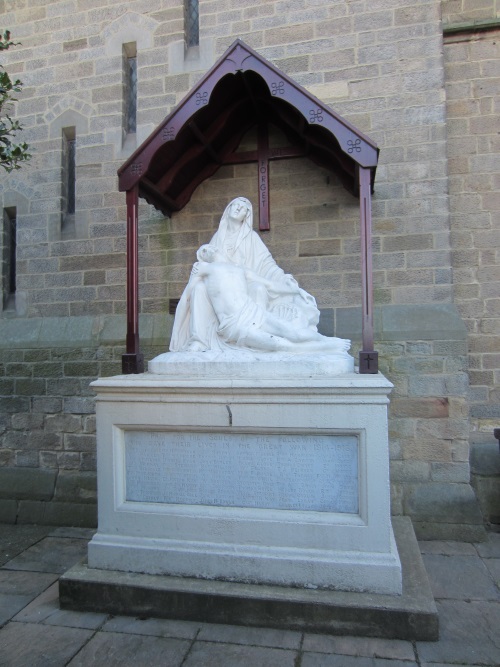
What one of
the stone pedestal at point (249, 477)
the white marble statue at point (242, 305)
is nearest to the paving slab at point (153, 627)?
the stone pedestal at point (249, 477)

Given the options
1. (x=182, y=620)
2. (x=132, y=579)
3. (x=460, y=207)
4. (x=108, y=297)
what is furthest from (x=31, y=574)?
(x=460, y=207)

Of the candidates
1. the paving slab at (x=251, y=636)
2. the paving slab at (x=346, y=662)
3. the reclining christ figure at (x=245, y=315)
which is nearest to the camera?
the paving slab at (x=346, y=662)

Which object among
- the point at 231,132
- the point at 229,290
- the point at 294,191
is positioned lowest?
the point at 229,290

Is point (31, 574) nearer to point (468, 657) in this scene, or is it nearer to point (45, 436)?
point (45, 436)

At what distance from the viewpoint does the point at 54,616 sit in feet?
8.71

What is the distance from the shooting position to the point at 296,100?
3332 millimetres

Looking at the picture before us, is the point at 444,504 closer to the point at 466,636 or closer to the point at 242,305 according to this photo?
the point at 466,636

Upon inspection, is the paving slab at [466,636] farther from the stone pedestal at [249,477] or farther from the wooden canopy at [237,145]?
the wooden canopy at [237,145]

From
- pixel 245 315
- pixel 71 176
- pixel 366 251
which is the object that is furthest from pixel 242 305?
pixel 71 176

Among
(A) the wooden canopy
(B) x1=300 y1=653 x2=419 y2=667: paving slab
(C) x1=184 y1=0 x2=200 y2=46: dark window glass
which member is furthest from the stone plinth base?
(C) x1=184 y1=0 x2=200 y2=46: dark window glass

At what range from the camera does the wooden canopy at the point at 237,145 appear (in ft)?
10.8

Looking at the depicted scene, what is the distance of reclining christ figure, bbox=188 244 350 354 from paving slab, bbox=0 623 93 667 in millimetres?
1755

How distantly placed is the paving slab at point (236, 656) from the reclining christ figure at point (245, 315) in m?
1.63

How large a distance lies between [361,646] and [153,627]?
1066 mm
